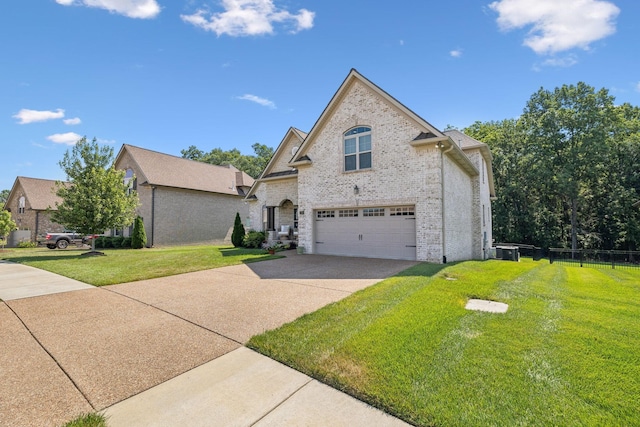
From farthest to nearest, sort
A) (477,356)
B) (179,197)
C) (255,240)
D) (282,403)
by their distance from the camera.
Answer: (179,197)
(255,240)
(477,356)
(282,403)

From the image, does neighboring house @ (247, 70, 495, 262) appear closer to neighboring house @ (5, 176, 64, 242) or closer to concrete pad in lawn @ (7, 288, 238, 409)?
concrete pad in lawn @ (7, 288, 238, 409)

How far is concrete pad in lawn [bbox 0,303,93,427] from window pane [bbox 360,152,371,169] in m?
11.5

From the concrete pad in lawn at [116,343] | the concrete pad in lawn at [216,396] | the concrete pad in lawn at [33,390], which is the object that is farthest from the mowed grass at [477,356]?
the concrete pad in lawn at [33,390]

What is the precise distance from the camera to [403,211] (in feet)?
40.3

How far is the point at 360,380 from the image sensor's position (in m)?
3.05

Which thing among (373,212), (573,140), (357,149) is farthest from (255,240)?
(573,140)

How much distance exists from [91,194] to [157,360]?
53.2 feet

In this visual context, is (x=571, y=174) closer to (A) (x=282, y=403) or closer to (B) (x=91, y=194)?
(A) (x=282, y=403)

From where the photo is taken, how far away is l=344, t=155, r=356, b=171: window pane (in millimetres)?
13377

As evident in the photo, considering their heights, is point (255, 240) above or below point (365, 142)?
below

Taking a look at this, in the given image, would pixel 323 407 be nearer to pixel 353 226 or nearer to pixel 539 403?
pixel 539 403

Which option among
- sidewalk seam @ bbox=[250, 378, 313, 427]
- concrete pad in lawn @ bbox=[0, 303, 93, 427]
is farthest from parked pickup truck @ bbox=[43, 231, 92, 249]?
sidewalk seam @ bbox=[250, 378, 313, 427]

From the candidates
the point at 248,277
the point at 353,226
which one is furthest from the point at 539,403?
the point at 353,226

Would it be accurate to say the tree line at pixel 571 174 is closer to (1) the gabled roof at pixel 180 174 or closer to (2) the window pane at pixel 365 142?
(2) the window pane at pixel 365 142
